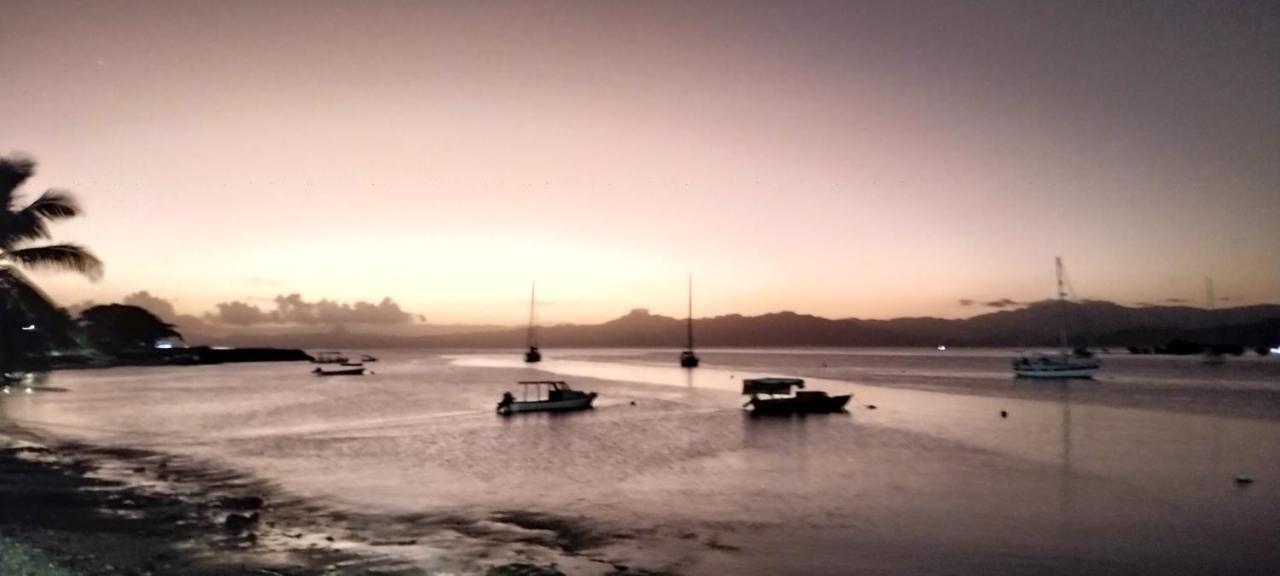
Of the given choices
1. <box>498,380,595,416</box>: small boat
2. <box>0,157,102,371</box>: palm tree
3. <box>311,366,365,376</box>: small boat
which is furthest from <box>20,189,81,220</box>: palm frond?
<box>311,366,365,376</box>: small boat

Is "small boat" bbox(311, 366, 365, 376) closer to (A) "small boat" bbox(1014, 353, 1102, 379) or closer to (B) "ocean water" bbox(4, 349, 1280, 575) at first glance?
(B) "ocean water" bbox(4, 349, 1280, 575)

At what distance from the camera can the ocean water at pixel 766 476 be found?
629 inches

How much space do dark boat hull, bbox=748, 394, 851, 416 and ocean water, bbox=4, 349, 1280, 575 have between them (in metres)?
1.42

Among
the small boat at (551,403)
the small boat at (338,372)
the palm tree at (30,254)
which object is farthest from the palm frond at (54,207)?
the small boat at (338,372)

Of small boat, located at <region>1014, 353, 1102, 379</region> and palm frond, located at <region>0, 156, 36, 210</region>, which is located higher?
palm frond, located at <region>0, 156, 36, 210</region>

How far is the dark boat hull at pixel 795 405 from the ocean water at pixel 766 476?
1.42 metres

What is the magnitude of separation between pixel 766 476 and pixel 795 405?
2198 cm

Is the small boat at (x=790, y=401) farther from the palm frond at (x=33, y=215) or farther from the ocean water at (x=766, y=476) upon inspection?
the palm frond at (x=33, y=215)

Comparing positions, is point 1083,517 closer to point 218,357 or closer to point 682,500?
point 682,500

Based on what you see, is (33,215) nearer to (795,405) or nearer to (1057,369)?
(795,405)

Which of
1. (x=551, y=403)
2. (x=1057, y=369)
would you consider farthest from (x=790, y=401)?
(x=1057, y=369)

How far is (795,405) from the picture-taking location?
47094mm

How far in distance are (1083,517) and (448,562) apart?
1377 centimetres

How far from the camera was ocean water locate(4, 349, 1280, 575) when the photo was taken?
15977mm
